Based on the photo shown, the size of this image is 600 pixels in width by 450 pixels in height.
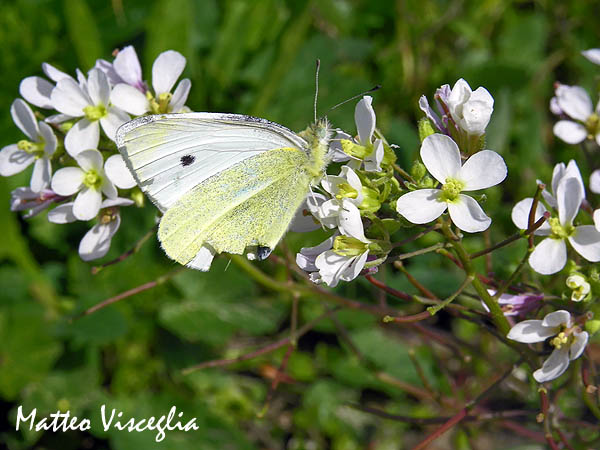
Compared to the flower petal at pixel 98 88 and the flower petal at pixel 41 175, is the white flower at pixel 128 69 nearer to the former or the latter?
the flower petal at pixel 98 88

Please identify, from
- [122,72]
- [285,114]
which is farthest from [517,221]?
[285,114]

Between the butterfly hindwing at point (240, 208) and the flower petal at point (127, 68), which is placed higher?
the flower petal at point (127, 68)

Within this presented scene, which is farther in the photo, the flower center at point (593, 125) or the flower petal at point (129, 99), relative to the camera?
the flower center at point (593, 125)

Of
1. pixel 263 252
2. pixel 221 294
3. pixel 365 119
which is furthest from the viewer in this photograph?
pixel 221 294

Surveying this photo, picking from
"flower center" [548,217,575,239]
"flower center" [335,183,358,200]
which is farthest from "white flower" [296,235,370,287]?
"flower center" [548,217,575,239]

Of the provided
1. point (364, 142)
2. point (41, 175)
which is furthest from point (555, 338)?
point (41, 175)

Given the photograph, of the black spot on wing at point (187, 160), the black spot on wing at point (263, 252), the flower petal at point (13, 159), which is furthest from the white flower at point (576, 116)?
the flower petal at point (13, 159)

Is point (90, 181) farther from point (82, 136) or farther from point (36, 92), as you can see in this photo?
point (36, 92)
